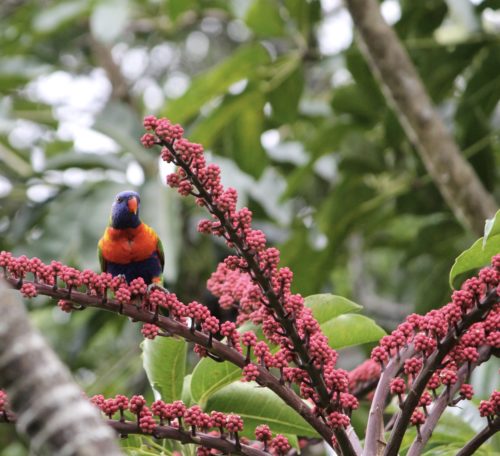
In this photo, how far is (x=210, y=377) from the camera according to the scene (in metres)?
1.94

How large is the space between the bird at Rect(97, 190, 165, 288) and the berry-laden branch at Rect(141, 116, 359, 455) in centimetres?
100

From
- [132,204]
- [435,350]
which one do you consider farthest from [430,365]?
[132,204]

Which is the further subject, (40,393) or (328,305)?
(328,305)

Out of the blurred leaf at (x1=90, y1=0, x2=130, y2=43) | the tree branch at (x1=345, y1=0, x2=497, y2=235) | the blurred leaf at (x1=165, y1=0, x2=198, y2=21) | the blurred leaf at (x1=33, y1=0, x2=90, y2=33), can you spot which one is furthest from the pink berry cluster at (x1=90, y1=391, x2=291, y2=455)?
the blurred leaf at (x1=33, y1=0, x2=90, y2=33)

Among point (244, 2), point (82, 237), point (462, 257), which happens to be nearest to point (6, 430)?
point (82, 237)

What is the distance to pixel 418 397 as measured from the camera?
1.63 m

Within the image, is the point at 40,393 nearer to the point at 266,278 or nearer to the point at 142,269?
the point at 266,278

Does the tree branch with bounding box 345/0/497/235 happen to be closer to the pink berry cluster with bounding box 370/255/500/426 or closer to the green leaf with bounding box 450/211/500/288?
the green leaf with bounding box 450/211/500/288

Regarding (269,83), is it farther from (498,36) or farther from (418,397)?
(418,397)

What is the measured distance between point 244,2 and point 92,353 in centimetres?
270

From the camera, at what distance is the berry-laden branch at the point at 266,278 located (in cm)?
156

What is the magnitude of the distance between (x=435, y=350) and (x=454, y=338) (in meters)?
0.05

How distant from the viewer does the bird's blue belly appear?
8.47 feet

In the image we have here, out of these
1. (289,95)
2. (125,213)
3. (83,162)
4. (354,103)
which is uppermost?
(83,162)
